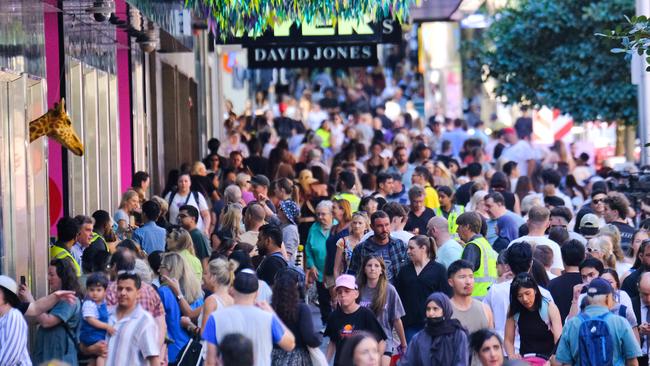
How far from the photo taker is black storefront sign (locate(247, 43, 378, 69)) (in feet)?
75.6

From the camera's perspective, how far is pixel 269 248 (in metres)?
13.6

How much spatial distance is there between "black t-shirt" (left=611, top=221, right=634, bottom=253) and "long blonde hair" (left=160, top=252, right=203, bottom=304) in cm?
468

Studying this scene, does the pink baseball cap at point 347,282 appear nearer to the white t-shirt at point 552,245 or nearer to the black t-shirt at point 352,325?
the black t-shirt at point 352,325

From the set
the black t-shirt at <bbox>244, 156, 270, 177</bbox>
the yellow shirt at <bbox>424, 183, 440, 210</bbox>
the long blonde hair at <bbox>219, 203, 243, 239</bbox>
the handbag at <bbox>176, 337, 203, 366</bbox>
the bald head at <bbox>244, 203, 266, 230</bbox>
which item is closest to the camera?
the handbag at <bbox>176, 337, 203, 366</bbox>

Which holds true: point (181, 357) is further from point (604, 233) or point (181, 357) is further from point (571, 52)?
point (571, 52)

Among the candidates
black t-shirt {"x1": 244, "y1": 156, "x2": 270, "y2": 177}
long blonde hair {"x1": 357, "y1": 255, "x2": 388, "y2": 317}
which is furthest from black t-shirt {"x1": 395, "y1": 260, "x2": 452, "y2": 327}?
black t-shirt {"x1": 244, "y1": 156, "x2": 270, "y2": 177}

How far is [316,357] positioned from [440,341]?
802 millimetres

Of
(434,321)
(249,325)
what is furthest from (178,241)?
(249,325)

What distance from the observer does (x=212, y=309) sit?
11.3m

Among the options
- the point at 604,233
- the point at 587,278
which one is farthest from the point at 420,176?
the point at 587,278

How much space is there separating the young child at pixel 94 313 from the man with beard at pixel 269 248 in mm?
2283

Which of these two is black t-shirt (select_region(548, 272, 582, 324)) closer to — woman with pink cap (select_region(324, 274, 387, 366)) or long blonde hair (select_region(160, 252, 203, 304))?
woman with pink cap (select_region(324, 274, 387, 366))

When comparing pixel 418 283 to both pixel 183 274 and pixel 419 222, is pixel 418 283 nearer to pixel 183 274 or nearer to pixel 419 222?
pixel 183 274

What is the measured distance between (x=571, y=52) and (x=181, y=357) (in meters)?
16.8
